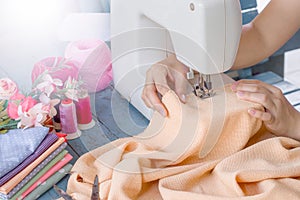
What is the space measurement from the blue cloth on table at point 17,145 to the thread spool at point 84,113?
0.17 m

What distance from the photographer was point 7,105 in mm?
1198

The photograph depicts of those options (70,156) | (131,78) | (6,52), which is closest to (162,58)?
(131,78)

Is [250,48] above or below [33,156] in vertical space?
above

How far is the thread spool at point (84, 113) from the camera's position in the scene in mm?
1267

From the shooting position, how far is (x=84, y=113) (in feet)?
4.18

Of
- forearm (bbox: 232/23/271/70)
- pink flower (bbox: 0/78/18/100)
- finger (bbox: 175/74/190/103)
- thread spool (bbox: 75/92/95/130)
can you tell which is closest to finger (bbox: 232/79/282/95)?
finger (bbox: 175/74/190/103)

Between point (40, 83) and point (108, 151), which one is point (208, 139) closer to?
point (108, 151)

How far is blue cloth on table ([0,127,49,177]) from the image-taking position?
103 centimetres

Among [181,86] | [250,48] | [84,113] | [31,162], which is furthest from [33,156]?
[250,48]

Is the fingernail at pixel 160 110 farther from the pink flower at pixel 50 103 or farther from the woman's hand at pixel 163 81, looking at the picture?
the pink flower at pixel 50 103

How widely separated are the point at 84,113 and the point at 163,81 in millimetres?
213

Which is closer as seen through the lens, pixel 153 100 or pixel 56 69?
pixel 153 100

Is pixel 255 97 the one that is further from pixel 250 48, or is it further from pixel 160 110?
pixel 250 48

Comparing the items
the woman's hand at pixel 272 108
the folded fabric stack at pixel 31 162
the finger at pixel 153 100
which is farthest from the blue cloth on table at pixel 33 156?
the woman's hand at pixel 272 108
